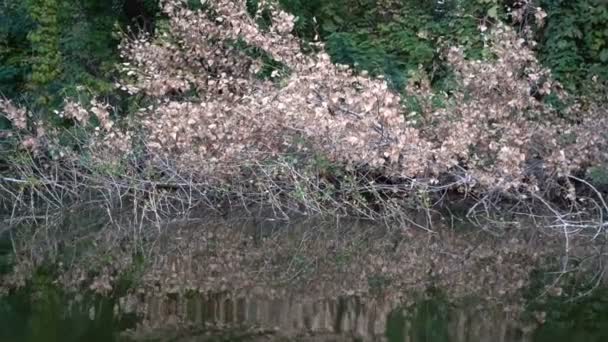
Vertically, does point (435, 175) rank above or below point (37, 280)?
above

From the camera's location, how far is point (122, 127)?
1238 cm

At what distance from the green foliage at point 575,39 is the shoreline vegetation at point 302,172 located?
0.81m

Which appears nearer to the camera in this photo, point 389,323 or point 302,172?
point 389,323

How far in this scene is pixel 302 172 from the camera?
35.9 feet

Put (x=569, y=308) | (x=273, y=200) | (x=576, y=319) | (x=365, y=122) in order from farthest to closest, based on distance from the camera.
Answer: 1. (x=273, y=200)
2. (x=365, y=122)
3. (x=569, y=308)
4. (x=576, y=319)

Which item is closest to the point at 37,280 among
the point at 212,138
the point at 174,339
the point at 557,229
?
the point at 174,339

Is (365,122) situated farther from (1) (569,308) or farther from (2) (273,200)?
(1) (569,308)

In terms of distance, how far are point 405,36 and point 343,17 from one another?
1.41m

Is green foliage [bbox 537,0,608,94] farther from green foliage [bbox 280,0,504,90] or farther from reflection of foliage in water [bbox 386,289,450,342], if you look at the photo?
reflection of foliage in water [bbox 386,289,450,342]

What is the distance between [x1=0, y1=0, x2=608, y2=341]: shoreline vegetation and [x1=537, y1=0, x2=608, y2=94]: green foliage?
2.64 ft

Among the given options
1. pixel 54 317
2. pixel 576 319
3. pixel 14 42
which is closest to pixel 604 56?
pixel 576 319

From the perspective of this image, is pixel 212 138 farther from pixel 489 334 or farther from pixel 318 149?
pixel 489 334

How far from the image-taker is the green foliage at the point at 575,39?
13.7 meters

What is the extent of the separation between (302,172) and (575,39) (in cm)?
560
